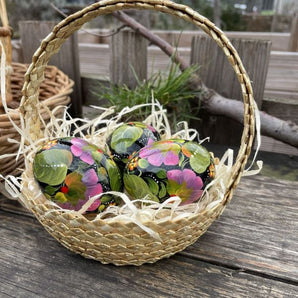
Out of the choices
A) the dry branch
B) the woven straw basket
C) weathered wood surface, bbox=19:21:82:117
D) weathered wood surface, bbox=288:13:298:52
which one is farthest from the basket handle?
weathered wood surface, bbox=288:13:298:52

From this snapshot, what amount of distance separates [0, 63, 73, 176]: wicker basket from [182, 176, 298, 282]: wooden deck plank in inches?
20.9

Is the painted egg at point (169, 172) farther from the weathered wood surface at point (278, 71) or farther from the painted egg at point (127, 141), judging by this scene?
the weathered wood surface at point (278, 71)

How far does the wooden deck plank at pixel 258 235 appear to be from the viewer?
26.7 inches

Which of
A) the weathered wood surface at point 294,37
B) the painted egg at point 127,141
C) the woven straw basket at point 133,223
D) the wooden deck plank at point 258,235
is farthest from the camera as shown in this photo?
the weathered wood surface at point 294,37

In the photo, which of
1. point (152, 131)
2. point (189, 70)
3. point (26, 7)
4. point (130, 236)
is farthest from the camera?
point (26, 7)

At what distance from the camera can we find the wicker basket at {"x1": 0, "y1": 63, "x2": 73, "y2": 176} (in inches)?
32.7

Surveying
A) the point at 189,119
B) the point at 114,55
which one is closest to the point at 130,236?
the point at 189,119

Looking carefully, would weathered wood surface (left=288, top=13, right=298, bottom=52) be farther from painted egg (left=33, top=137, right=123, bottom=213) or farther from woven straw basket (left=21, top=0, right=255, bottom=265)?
painted egg (left=33, top=137, right=123, bottom=213)

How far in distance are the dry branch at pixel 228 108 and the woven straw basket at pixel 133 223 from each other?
0.64 meters

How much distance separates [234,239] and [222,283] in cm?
14

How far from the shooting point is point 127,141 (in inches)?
31.1

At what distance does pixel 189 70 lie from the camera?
4.16 ft

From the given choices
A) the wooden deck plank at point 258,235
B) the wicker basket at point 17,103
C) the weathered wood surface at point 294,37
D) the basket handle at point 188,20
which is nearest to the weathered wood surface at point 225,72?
the wooden deck plank at point 258,235

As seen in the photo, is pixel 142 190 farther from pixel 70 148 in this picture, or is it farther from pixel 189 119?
pixel 189 119
